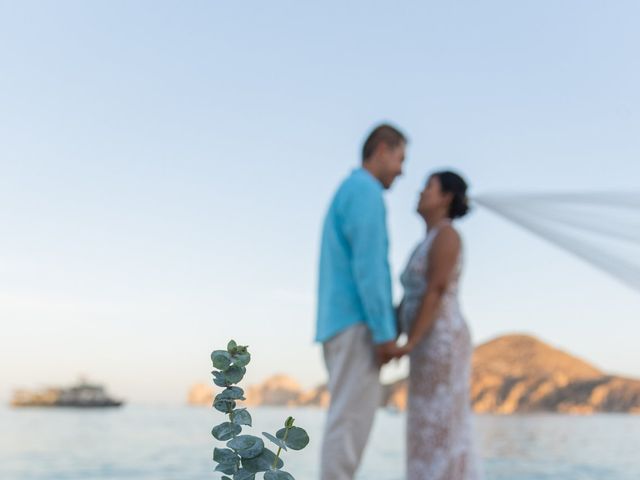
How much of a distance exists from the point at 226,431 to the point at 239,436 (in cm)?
2

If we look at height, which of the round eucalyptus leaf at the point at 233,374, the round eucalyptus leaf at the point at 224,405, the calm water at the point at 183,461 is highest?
the round eucalyptus leaf at the point at 233,374

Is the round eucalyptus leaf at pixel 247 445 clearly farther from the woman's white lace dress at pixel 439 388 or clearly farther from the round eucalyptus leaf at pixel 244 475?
the woman's white lace dress at pixel 439 388

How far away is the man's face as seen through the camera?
308 cm

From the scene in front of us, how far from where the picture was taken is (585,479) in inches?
977

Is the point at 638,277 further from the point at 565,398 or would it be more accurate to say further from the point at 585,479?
the point at 565,398

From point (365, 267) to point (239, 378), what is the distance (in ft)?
5.38

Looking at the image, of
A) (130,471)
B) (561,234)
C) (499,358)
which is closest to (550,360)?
(499,358)

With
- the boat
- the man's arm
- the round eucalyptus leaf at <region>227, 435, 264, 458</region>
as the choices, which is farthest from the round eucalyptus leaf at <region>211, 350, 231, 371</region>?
the boat

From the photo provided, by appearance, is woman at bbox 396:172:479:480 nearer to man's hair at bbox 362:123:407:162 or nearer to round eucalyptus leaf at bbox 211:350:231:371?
man's hair at bbox 362:123:407:162

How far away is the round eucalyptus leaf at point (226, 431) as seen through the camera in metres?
1.27

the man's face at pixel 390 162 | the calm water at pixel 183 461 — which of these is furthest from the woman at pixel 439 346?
the calm water at pixel 183 461

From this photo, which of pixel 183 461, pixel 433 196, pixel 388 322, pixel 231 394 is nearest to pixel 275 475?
pixel 231 394

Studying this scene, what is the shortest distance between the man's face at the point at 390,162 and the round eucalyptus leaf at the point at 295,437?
1.89 meters

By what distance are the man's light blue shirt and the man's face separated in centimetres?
4
